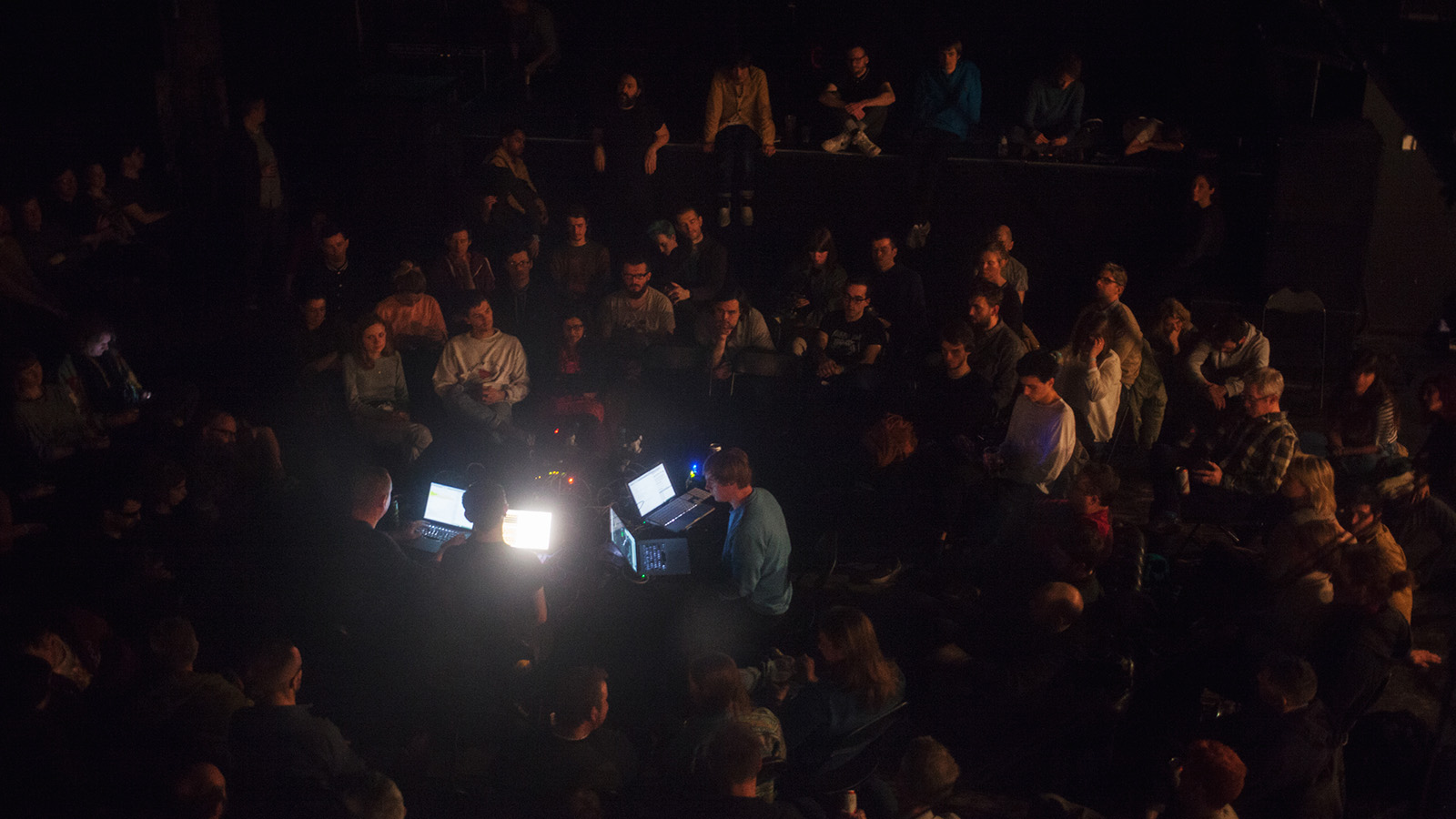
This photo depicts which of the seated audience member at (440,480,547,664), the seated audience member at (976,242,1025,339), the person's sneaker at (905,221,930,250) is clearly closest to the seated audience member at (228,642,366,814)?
the seated audience member at (440,480,547,664)

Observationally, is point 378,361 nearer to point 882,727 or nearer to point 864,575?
point 864,575

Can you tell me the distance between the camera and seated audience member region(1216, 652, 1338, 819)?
12.5ft

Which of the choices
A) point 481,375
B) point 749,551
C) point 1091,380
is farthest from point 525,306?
point 1091,380

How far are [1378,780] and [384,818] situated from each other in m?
3.79

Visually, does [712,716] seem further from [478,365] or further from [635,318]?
[635,318]

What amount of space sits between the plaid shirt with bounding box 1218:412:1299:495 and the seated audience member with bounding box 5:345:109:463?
6593mm

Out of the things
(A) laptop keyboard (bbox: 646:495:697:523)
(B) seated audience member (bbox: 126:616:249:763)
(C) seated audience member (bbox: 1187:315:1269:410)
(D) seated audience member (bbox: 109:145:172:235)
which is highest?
(D) seated audience member (bbox: 109:145:172:235)

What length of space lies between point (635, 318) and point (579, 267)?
756mm

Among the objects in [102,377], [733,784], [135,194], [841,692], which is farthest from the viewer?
[135,194]

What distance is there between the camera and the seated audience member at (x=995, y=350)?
654 cm

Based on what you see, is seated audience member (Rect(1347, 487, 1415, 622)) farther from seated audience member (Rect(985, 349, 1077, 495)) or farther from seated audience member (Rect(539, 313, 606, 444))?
seated audience member (Rect(539, 313, 606, 444))

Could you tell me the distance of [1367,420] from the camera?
599 cm

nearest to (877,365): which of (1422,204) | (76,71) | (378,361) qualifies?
(378,361)

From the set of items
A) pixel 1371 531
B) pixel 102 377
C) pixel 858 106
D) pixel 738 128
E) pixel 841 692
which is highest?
pixel 858 106
